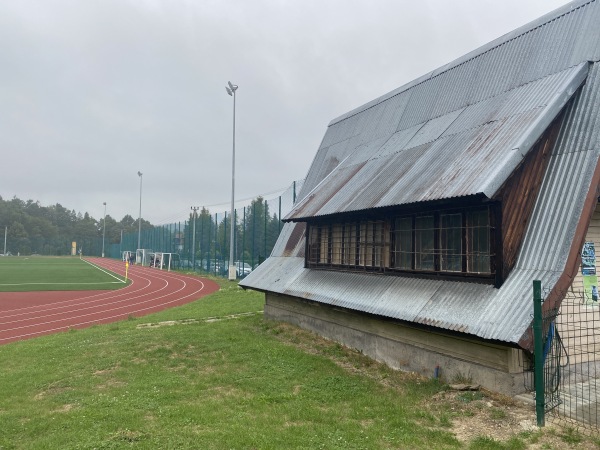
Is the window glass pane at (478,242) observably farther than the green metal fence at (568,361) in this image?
Yes

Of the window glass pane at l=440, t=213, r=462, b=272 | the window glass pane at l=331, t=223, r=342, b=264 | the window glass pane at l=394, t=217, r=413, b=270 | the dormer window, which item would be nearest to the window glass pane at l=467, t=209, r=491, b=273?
the dormer window

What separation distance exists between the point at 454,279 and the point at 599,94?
4.04 metres

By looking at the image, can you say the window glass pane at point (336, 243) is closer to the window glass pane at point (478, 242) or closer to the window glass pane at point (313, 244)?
the window glass pane at point (313, 244)

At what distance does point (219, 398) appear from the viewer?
7844 mm

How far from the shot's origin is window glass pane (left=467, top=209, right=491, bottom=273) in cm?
814

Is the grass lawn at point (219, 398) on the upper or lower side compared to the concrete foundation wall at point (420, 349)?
lower

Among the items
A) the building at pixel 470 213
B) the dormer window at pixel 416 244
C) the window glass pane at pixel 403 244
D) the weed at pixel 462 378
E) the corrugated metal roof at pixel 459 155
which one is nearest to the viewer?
the building at pixel 470 213

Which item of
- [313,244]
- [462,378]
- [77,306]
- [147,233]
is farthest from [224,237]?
[147,233]

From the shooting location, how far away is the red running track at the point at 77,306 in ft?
64.3

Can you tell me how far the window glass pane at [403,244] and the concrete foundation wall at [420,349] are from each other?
1341mm

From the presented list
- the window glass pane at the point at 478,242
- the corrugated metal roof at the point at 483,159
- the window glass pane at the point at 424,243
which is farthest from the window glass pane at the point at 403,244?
the window glass pane at the point at 478,242

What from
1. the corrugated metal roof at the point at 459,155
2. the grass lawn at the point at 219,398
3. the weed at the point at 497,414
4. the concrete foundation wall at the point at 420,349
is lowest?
the grass lawn at the point at 219,398

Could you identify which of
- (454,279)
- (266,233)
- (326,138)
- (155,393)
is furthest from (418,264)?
(266,233)

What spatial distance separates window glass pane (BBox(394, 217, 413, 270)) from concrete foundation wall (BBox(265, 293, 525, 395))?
4.40 ft
